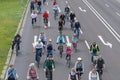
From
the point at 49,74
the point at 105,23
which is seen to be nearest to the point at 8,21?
the point at 105,23

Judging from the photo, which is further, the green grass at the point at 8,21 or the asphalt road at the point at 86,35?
the green grass at the point at 8,21

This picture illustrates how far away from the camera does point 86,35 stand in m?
45.1

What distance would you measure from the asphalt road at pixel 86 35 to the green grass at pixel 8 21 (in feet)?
3.82

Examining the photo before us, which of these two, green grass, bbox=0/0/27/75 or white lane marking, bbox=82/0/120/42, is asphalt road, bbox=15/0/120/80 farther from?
green grass, bbox=0/0/27/75

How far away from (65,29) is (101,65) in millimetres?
18552

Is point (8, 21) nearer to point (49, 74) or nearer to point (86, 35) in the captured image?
point (86, 35)

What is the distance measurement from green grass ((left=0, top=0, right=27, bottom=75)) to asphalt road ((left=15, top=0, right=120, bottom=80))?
1.16m

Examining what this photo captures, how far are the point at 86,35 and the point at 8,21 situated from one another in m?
12.1

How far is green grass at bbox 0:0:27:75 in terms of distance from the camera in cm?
3912

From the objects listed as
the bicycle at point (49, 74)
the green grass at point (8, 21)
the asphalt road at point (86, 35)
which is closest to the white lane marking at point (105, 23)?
the asphalt road at point (86, 35)

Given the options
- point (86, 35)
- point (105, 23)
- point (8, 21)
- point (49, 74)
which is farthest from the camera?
point (8, 21)

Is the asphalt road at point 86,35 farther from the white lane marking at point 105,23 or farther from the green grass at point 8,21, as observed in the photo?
the green grass at point 8,21

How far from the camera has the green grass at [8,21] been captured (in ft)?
128

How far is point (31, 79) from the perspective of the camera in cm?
2714
